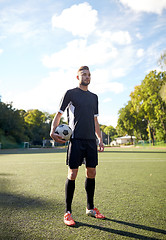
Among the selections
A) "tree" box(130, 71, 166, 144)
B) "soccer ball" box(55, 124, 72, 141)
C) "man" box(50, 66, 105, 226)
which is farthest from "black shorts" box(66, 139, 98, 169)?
"tree" box(130, 71, 166, 144)

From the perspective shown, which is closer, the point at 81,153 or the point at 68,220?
the point at 68,220

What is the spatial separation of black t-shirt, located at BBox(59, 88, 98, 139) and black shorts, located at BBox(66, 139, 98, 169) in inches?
3.3

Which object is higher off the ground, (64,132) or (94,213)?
(64,132)

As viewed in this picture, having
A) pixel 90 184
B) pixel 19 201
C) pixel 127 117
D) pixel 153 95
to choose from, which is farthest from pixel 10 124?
pixel 90 184

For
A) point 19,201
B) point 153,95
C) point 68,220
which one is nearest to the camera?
point 68,220

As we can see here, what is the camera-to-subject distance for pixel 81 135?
2930mm

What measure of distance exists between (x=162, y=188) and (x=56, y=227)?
293 cm

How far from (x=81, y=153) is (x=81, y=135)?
247 millimetres

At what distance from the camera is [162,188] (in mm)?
4582

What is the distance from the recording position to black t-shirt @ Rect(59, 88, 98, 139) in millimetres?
2967

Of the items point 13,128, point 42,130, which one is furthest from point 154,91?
point 42,130

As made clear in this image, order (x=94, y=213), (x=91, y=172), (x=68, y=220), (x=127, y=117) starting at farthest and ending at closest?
1. (x=127, y=117)
2. (x=91, y=172)
3. (x=94, y=213)
4. (x=68, y=220)

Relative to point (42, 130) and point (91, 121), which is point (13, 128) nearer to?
point (42, 130)

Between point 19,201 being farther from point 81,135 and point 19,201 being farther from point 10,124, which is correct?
Answer: point 10,124
